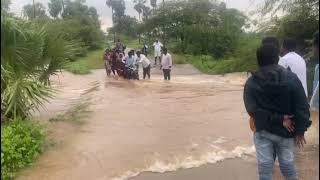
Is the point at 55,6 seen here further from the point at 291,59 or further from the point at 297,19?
the point at 291,59

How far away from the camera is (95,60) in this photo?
3728 centimetres

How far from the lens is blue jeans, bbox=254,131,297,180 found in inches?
181

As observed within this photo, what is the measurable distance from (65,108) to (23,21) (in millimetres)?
4553

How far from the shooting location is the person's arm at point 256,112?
14.7 feet

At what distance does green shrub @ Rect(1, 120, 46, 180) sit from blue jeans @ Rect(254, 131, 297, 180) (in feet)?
10.8

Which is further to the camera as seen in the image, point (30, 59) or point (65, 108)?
point (65, 108)

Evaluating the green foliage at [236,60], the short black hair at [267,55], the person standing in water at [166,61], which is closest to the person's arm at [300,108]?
the short black hair at [267,55]

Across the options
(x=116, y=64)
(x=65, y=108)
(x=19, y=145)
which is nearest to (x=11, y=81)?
(x=19, y=145)

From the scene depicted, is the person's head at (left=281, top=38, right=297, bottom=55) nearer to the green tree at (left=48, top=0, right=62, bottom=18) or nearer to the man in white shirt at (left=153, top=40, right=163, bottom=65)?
the man in white shirt at (left=153, top=40, right=163, bottom=65)

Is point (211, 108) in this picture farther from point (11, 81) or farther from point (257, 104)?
point (257, 104)

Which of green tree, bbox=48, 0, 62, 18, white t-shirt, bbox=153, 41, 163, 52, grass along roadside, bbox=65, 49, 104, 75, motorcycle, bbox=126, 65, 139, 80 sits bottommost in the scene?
grass along roadside, bbox=65, 49, 104, 75

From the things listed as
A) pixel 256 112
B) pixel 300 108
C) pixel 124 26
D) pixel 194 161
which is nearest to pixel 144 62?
pixel 194 161

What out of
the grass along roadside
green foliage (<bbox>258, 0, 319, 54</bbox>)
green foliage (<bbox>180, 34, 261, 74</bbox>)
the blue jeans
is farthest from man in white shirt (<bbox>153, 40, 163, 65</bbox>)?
the blue jeans

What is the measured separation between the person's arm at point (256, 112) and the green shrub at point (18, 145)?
10.9ft
